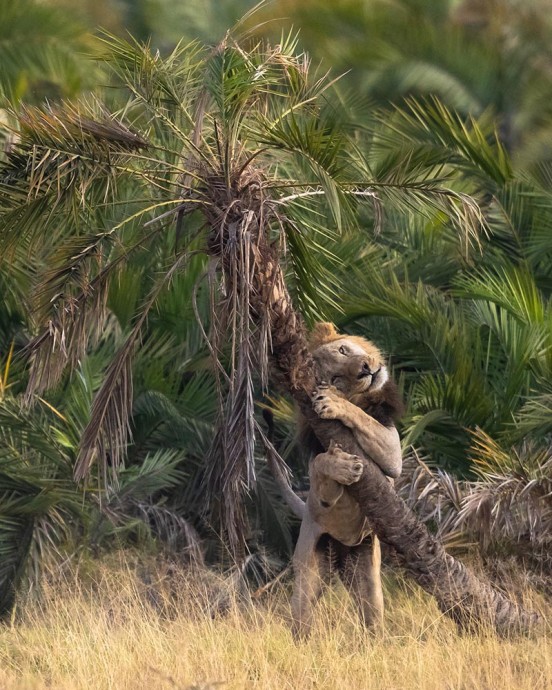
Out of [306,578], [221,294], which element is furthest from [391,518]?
[221,294]

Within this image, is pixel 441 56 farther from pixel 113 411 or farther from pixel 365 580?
pixel 113 411

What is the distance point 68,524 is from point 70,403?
3.03 ft

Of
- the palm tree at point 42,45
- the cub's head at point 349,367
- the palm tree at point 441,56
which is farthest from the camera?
the palm tree at point 441,56

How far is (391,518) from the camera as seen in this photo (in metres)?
7.22

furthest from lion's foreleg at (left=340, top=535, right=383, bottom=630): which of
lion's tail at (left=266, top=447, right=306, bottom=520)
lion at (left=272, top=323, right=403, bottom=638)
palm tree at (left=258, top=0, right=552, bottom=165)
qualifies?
palm tree at (left=258, top=0, right=552, bottom=165)

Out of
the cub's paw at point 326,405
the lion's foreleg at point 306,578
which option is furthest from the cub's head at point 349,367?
the lion's foreleg at point 306,578

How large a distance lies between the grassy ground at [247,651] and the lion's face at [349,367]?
1.34 meters

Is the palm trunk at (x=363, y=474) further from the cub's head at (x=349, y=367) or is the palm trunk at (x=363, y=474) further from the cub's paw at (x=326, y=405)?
the cub's head at (x=349, y=367)

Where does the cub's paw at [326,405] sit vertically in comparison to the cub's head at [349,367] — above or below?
below

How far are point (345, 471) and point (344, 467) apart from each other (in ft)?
0.07

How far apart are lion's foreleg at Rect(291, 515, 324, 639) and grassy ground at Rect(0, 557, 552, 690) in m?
0.08

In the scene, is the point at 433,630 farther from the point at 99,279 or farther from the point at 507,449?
the point at 99,279

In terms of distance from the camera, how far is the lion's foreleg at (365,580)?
295 inches

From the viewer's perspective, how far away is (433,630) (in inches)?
294
